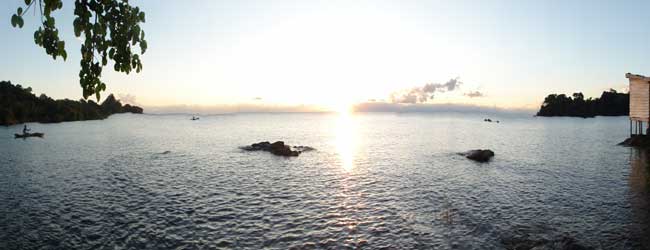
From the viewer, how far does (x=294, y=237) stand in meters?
21.3

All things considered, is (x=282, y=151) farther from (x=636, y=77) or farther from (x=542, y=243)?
(x=636, y=77)

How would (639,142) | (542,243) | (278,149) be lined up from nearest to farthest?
(542,243) → (278,149) → (639,142)

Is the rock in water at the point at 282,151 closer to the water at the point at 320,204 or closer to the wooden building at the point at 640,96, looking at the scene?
the water at the point at 320,204

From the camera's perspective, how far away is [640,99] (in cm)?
6322

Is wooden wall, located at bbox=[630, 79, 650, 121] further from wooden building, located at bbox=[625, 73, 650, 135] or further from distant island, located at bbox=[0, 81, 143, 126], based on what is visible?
distant island, located at bbox=[0, 81, 143, 126]

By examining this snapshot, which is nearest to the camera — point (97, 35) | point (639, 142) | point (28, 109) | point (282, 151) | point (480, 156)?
point (97, 35)

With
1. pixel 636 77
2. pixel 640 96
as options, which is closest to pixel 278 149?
pixel 636 77

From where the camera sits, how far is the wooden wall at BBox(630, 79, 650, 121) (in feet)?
200

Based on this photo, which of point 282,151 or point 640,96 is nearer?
point 282,151

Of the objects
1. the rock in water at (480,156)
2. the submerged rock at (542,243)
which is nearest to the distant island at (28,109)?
the rock in water at (480,156)

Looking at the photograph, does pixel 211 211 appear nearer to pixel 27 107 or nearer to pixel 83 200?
pixel 83 200

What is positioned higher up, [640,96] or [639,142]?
Answer: [640,96]

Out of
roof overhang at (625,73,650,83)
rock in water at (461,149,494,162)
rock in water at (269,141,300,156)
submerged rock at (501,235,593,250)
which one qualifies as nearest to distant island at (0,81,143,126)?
rock in water at (269,141,300,156)

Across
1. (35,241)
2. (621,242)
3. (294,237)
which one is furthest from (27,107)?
(621,242)
